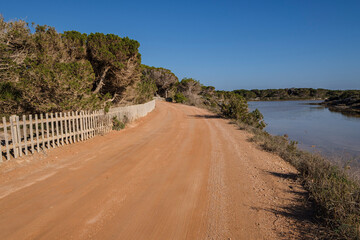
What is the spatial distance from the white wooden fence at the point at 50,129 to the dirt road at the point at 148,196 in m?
0.47

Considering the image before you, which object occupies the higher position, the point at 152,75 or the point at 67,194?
the point at 152,75

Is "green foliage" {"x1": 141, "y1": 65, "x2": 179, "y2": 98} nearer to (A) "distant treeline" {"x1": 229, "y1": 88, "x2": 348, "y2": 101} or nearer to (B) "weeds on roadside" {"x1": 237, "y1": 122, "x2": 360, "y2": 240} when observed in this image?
(B) "weeds on roadside" {"x1": 237, "y1": 122, "x2": 360, "y2": 240}

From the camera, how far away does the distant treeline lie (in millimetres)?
82119

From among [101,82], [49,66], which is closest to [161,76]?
[101,82]

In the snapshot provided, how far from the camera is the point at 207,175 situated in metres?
5.21

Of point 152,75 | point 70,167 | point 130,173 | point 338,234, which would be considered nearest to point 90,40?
point 70,167

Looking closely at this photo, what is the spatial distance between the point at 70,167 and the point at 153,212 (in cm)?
345

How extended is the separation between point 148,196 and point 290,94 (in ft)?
324

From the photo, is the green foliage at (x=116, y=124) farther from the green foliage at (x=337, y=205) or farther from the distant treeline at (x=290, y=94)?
the distant treeline at (x=290, y=94)

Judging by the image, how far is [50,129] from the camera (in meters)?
9.55

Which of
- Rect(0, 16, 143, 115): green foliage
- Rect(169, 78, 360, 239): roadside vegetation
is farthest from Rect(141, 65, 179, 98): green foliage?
Rect(169, 78, 360, 239): roadside vegetation

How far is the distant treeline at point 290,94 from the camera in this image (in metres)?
82.1

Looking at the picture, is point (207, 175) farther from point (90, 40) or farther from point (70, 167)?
point (90, 40)

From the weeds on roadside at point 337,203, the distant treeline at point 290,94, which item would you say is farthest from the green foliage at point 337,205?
the distant treeline at point 290,94
